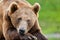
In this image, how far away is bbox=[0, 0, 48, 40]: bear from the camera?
31.7ft

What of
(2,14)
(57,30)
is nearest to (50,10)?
(57,30)

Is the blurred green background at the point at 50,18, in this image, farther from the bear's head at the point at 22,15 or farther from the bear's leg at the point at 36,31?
the bear's head at the point at 22,15

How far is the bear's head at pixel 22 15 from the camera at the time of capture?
31.7 ft

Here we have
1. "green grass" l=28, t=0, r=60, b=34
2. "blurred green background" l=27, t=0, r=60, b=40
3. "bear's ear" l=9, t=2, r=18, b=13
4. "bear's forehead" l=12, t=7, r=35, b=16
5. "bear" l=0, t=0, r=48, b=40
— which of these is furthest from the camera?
"green grass" l=28, t=0, r=60, b=34

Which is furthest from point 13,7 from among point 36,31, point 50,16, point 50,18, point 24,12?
point 50,16

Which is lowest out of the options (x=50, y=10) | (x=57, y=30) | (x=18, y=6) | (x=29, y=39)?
(x=29, y=39)

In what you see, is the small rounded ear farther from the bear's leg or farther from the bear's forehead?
the bear's leg

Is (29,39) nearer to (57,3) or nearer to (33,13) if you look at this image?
(33,13)

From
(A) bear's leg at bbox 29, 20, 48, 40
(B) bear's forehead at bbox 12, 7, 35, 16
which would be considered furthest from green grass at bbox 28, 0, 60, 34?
(B) bear's forehead at bbox 12, 7, 35, 16

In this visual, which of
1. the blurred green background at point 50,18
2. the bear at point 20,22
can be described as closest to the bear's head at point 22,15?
the bear at point 20,22

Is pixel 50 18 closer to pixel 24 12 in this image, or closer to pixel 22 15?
pixel 24 12

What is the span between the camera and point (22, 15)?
9.80 m

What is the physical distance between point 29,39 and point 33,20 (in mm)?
521

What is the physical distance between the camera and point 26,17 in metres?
9.76
